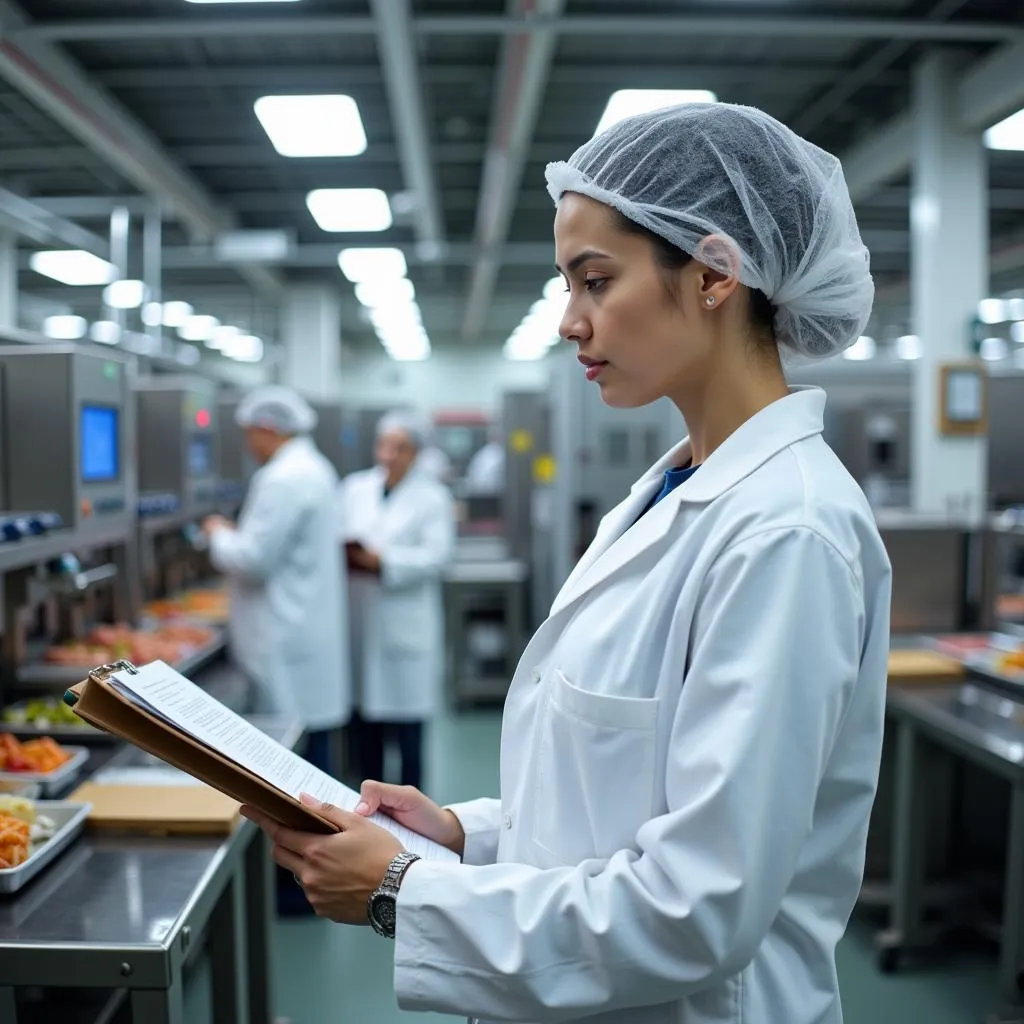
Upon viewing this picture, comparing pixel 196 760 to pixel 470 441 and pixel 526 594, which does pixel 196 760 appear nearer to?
pixel 526 594

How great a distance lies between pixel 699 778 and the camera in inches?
31.2

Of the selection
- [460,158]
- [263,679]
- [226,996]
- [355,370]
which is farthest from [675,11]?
[355,370]

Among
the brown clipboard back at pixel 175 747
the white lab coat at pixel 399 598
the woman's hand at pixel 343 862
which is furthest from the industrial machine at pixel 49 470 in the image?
the white lab coat at pixel 399 598

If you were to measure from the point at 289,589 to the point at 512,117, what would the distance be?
252 centimetres

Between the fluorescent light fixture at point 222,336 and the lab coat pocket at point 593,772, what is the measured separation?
12.4 metres

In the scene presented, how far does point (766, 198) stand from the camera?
94 cm

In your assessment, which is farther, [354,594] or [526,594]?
[526,594]

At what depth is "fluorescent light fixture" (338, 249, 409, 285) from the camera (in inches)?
286

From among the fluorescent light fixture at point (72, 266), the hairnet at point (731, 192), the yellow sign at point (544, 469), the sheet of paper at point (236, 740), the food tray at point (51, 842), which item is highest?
the fluorescent light fixture at point (72, 266)

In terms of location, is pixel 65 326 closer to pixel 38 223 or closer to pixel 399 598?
pixel 38 223

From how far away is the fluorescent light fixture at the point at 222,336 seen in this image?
12.6 metres

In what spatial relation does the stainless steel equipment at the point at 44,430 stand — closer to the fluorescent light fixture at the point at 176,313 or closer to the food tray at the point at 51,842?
the food tray at the point at 51,842

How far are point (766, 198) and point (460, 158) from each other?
581 cm

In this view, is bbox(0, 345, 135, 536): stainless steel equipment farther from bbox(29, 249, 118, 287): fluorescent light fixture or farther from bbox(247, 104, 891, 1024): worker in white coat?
bbox(29, 249, 118, 287): fluorescent light fixture
